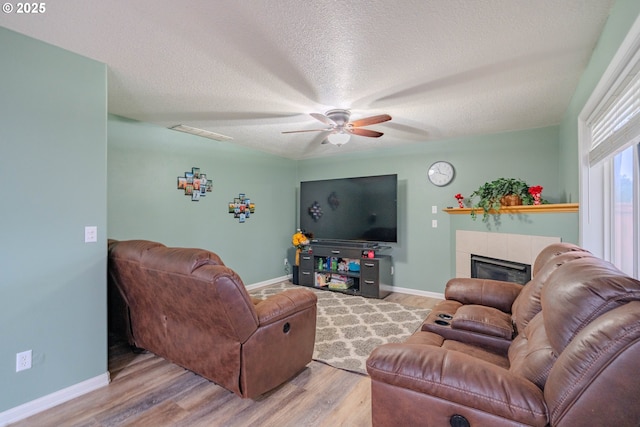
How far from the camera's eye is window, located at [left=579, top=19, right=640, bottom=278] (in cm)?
154

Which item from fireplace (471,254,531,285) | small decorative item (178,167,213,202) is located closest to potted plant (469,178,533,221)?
fireplace (471,254,531,285)

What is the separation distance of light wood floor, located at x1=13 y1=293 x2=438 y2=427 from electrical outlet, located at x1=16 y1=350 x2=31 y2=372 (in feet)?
1.05

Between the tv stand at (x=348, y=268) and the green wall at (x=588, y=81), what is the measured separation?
2472mm

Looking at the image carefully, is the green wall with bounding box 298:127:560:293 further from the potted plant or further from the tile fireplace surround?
the potted plant

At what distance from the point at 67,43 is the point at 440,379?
114 inches

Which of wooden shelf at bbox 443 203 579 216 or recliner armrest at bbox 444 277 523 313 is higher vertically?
wooden shelf at bbox 443 203 579 216

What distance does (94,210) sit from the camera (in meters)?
2.19

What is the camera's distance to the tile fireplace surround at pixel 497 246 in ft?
10.1

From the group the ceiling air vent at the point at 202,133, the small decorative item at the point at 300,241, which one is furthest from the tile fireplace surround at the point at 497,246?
the ceiling air vent at the point at 202,133

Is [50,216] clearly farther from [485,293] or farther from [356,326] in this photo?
[485,293]

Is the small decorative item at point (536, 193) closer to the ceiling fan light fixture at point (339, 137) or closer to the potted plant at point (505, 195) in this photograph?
the potted plant at point (505, 195)

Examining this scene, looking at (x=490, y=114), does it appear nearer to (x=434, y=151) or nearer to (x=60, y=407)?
(x=434, y=151)

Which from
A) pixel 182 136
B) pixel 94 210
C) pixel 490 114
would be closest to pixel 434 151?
pixel 490 114

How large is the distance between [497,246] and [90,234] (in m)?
3.96
